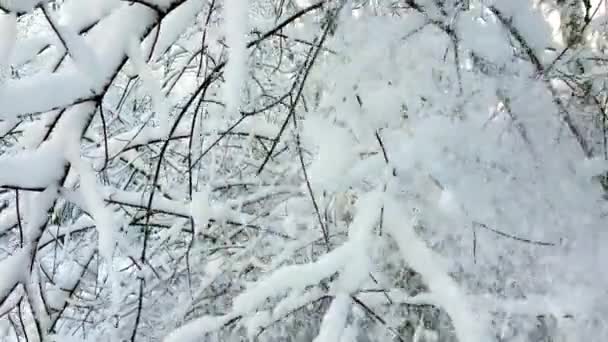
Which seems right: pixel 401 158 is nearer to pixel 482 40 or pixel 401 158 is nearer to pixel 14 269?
pixel 482 40

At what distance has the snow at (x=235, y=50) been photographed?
104cm

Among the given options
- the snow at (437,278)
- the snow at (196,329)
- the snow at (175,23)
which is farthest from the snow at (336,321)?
the snow at (175,23)

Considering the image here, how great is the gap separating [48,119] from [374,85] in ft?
2.86

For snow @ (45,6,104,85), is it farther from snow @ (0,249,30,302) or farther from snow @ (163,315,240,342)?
snow @ (163,315,240,342)

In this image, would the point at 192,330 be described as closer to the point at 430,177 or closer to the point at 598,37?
the point at 430,177

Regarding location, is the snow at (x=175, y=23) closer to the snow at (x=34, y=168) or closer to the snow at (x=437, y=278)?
the snow at (x=34, y=168)

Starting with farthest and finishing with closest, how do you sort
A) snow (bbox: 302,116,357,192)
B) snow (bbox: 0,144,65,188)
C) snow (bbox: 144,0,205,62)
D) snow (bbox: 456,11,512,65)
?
snow (bbox: 456,11,512,65)
snow (bbox: 302,116,357,192)
snow (bbox: 144,0,205,62)
snow (bbox: 0,144,65,188)

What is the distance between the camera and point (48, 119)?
4.19 ft

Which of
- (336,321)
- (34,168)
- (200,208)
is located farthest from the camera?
(200,208)

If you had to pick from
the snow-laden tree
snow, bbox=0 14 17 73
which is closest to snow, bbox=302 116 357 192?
the snow-laden tree

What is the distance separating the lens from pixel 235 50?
3.48 ft

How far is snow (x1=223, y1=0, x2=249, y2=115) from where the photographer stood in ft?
3.40

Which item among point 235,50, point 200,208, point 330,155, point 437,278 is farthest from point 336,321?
point 235,50

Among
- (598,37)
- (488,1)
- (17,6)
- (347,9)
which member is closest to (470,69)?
(488,1)
